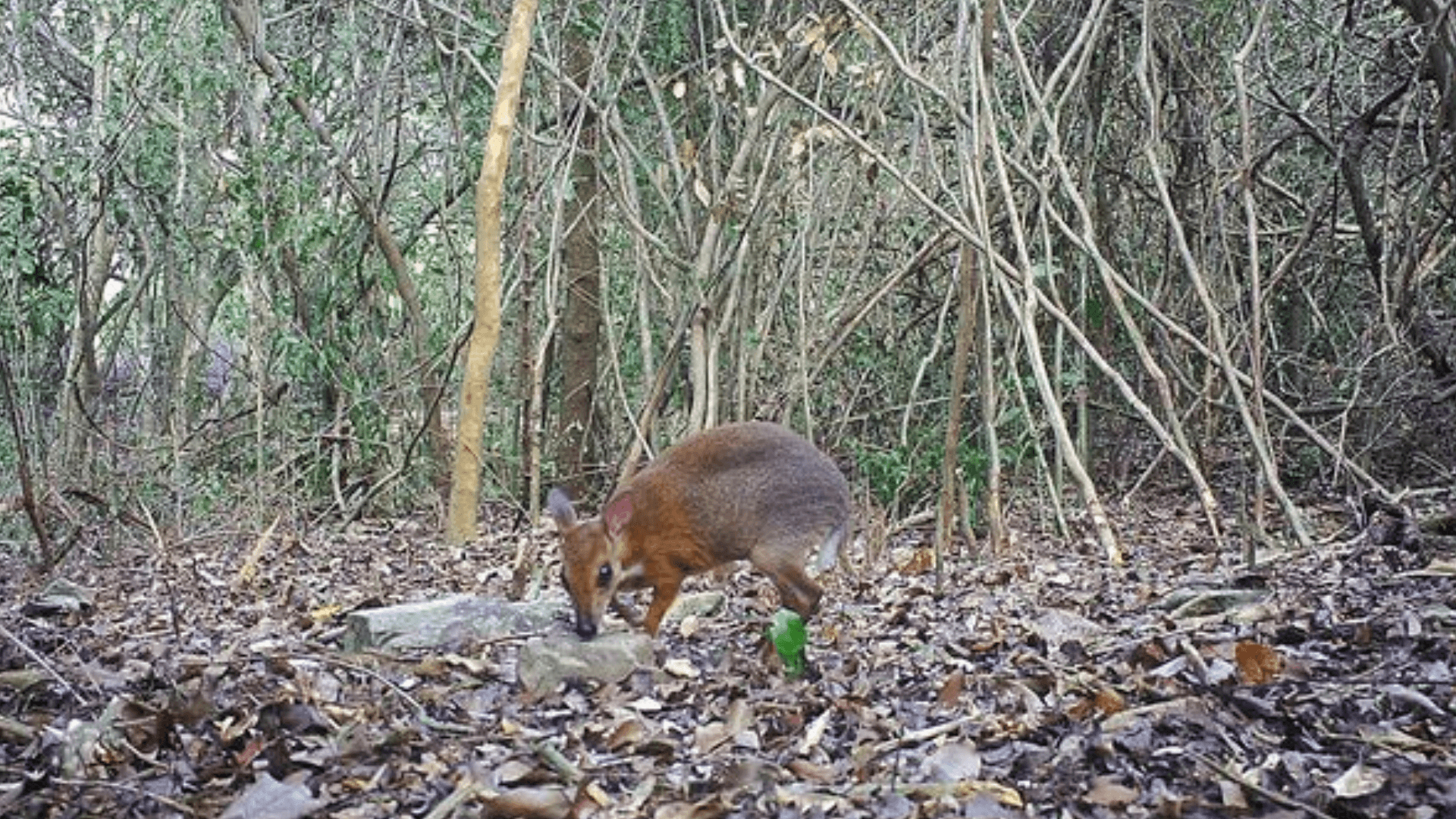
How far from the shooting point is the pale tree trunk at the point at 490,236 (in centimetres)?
700

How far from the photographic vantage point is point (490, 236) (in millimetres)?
7102

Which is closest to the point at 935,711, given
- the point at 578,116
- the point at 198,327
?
the point at 578,116

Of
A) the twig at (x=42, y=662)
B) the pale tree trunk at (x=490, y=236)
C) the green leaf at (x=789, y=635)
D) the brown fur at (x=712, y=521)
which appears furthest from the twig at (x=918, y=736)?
the pale tree trunk at (x=490, y=236)

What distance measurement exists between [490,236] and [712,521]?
2.36 metres

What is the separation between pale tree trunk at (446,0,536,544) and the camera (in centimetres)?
700

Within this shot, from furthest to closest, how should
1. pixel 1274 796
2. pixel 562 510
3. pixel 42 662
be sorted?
1. pixel 562 510
2. pixel 42 662
3. pixel 1274 796

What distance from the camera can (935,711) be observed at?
13.7 ft

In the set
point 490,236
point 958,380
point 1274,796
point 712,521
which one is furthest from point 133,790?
point 490,236

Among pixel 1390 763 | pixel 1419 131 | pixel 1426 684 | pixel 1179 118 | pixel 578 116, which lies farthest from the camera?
pixel 1179 118

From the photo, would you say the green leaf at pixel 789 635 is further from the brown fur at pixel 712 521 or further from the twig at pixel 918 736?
the brown fur at pixel 712 521

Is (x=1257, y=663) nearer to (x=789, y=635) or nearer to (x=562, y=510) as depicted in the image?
(x=789, y=635)

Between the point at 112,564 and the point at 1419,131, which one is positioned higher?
the point at 1419,131

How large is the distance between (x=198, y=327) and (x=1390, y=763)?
344 inches

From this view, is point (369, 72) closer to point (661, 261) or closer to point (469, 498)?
point (661, 261)
